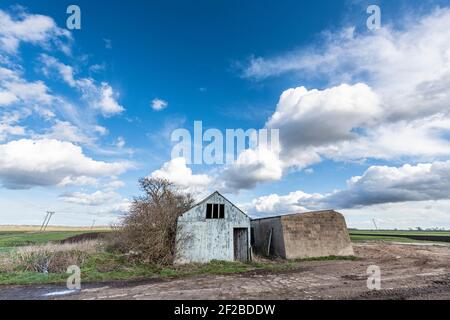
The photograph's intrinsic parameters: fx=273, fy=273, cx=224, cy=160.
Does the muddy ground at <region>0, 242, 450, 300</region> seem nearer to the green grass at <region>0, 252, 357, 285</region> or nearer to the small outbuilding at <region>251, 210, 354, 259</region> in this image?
the green grass at <region>0, 252, 357, 285</region>

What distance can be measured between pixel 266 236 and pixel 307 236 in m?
3.69

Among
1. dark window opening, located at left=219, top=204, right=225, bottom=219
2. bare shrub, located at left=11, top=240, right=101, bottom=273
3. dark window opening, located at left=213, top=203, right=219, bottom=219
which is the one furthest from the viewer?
dark window opening, located at left=219, top=204, right=225, bottom=219

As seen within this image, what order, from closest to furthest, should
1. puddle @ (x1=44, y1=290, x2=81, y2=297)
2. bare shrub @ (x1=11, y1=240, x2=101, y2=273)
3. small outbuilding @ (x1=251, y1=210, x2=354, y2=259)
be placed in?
puddle @ (x1=44, y1=290, x2=81, y2=297) → bare shrub @ (x1=11, y1=240, x2=101, y2=273) → small outbuilding @ (x1=251, y1=210, x2=354, y2=259)

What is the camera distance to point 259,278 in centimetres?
1285

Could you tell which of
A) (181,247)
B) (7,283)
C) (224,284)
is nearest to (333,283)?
(224,284)

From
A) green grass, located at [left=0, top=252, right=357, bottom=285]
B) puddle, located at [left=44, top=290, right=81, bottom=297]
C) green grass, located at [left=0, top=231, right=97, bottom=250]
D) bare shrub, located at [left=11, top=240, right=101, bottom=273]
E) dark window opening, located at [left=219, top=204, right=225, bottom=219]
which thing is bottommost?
green grass, located at [left=0, top=231, right=97, bottom=250]

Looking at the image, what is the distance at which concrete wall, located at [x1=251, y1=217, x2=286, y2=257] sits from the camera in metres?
21.1

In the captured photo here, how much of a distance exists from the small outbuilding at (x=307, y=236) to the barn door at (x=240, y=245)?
10.2ft

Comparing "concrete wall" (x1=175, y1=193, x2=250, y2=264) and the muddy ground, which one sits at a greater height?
"concrete wall" (x1=175, y1=193, x2=250, y2=264)

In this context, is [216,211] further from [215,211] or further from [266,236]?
[266,236]

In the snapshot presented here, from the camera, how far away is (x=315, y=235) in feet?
70.3

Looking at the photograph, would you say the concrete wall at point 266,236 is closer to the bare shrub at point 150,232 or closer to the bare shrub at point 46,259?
the bare shrub at point 150,232

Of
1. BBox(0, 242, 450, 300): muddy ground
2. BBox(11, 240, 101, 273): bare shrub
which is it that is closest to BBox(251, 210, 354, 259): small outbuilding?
BBox(0, 242, 450, 300): muddy ground
